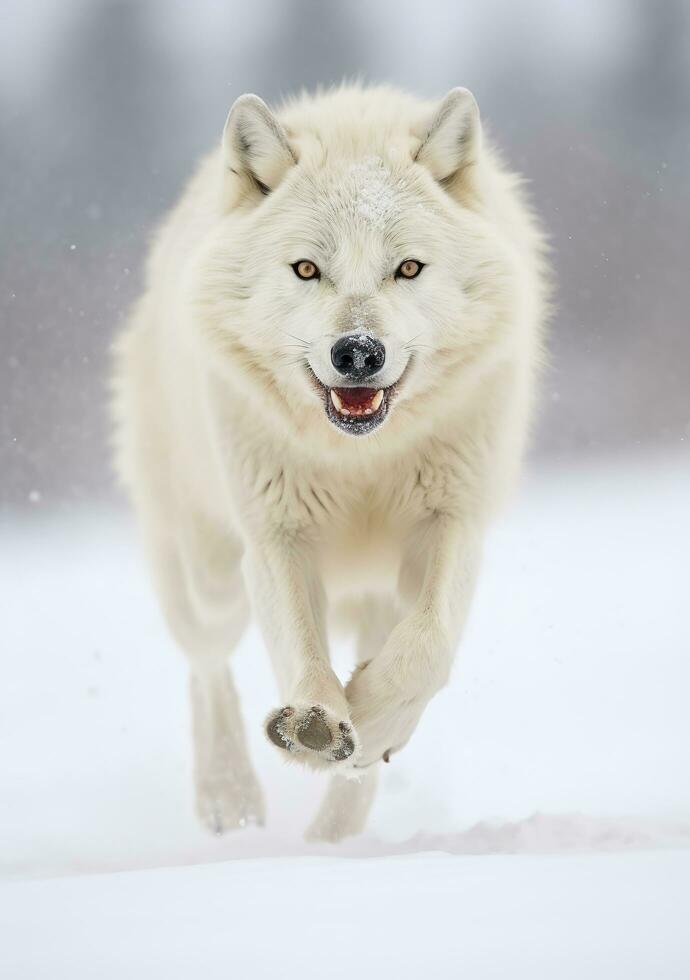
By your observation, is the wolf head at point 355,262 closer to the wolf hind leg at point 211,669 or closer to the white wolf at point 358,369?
the white wolf at point 358,369

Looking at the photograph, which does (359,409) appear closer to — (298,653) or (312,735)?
(298,653)

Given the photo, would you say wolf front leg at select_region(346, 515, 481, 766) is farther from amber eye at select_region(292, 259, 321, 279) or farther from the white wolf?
amber eye at select_region(292, 259, 321, 279)

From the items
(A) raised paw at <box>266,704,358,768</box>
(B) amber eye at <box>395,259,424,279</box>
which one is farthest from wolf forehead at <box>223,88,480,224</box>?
(A) raised paw at <box>266,704,358,768</box>

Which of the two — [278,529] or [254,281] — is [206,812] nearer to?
[278,529]

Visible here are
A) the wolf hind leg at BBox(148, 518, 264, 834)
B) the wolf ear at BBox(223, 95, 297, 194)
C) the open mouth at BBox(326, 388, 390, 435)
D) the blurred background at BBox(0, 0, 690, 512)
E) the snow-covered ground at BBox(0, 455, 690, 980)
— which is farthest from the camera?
the blurred background at BBox(0, 0, 690, 512)

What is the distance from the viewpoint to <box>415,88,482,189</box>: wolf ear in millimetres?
3738

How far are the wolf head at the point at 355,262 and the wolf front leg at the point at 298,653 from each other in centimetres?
47

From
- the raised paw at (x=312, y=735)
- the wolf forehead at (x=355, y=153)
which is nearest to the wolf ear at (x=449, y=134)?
the wolf forehead at (x=355, y=153)

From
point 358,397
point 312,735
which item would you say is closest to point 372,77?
point 358,397

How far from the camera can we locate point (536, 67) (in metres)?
13.1

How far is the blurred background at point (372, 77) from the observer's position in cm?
1103

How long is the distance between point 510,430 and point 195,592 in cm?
182

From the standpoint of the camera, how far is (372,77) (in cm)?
1083

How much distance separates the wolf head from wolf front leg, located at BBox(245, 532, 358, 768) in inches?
18.6
